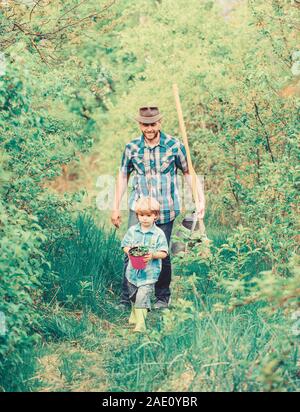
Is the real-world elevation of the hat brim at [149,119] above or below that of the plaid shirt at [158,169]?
above

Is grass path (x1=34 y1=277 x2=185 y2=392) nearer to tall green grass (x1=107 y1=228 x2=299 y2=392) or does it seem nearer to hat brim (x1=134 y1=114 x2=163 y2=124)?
tall green grass (x1=107 y1=228 x2=299 y2=392)

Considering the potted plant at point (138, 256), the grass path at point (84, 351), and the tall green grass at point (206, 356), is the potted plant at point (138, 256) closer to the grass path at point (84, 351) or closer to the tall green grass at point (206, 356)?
the grass path at point (84, 351)

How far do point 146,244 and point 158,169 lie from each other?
2.41ft

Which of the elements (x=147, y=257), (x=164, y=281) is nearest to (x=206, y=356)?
(x=147, y=257)

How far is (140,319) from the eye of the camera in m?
6.37

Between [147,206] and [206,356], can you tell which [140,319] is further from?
[206,356]

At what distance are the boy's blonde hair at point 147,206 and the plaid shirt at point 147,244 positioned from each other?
0.45 ft

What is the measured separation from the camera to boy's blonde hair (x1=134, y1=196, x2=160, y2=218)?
21.5 ft

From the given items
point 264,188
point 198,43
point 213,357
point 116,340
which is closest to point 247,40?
point 198,43

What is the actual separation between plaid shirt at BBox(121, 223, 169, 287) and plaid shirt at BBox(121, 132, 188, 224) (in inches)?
13.1

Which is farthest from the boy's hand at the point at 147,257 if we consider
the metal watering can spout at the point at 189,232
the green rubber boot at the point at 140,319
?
the green rubber boot at the point at 140,319

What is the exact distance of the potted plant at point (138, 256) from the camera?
631 cm
